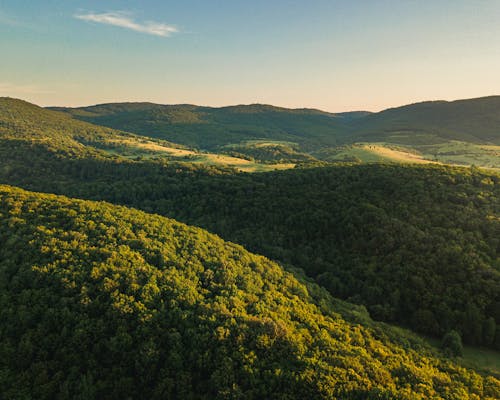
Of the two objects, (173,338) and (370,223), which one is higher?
(370,223)

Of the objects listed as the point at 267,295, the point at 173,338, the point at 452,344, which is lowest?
the point at 452,344

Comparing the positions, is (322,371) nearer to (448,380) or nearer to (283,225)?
(448,380)

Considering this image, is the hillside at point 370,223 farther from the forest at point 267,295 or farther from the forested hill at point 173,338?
the forested hill at point 173,338

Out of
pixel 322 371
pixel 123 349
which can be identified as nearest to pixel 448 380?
pixel 322 371

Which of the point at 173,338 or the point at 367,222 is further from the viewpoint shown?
the point at 367,222

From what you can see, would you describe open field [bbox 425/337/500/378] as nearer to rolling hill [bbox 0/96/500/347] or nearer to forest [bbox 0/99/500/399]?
forest [bbox 0/99/500/399]

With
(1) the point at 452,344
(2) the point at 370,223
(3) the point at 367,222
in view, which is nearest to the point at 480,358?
(1) the point at 452,344

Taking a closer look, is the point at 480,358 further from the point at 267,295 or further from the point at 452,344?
the point at 267,295

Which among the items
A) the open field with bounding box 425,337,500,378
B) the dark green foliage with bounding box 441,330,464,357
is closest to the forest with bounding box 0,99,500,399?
the dark green foliage with bounding box 441,330,464,357
